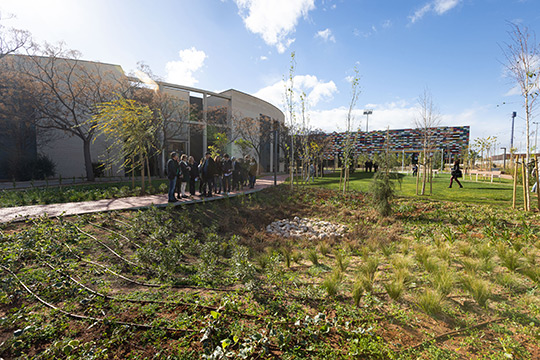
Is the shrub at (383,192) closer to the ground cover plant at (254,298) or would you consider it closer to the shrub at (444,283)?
the ground cover plant at (254,298)

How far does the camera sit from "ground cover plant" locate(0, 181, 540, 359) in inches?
87.7

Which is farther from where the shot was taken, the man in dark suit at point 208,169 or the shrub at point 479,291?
the man in dark suit at point 208,169

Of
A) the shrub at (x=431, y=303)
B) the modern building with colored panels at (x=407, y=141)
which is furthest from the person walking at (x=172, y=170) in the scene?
the modern building with colored panels at (x=407, y=141)

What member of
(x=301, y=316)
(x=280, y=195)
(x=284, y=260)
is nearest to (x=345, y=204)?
(x=280, y=195)

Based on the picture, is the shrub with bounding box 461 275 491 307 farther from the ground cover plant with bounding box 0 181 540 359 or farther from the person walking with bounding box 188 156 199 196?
the person walking with bounding box 188 156 199 196

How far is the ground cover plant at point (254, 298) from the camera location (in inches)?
87.7

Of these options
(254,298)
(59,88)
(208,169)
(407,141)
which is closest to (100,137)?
(59,88)

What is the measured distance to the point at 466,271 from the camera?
12.2 feet

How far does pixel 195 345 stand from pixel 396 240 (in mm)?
5139

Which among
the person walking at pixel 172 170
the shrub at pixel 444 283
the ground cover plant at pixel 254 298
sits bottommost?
the ground cover plant at pixel 254 298

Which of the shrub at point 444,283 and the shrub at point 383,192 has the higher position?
the shrub at point 383,192

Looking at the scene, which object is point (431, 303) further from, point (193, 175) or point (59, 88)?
point (59, 88)

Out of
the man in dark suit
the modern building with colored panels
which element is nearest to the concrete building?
the man in dark suit

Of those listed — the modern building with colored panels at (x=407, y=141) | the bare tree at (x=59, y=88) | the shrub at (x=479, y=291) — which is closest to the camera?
the shrub at (x=479, y=291)
